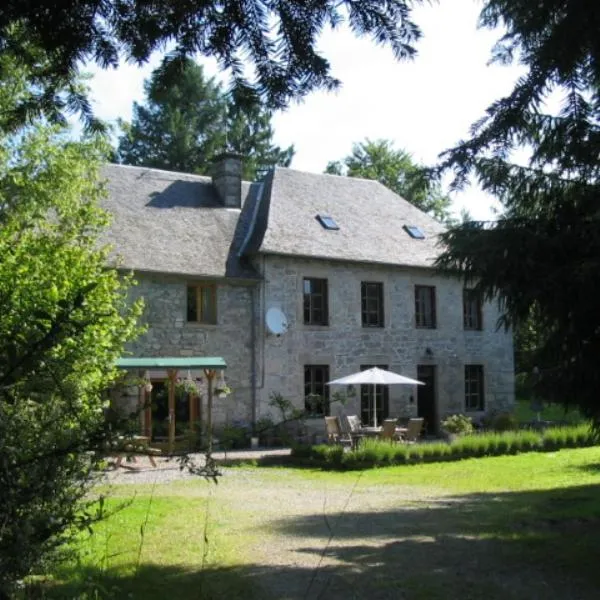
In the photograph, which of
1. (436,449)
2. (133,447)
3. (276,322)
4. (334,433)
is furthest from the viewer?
(276,322)

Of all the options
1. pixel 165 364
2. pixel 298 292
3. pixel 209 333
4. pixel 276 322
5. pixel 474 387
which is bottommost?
pixel 474 387

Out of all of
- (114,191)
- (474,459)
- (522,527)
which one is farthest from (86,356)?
(114,191)

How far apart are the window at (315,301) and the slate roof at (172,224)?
1.82 meters

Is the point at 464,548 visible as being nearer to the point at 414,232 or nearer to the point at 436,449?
the point at 436,449

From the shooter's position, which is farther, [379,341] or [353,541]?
[379,341]

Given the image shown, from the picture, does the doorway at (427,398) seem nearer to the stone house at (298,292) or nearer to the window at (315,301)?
the stone house at (298,292)

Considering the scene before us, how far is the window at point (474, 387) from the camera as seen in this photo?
24.8 metres

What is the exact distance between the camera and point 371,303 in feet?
75.8

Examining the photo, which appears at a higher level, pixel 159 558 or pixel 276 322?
pixel 276 322

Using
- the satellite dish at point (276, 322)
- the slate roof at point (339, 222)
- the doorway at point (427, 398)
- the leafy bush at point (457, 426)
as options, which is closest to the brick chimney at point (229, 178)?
the slate roof at point (339, 222)

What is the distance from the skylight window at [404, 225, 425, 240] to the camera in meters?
24.9

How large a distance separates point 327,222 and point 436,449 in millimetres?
8593

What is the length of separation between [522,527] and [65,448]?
293 inches

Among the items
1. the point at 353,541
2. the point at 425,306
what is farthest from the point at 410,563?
the point at 425,306
